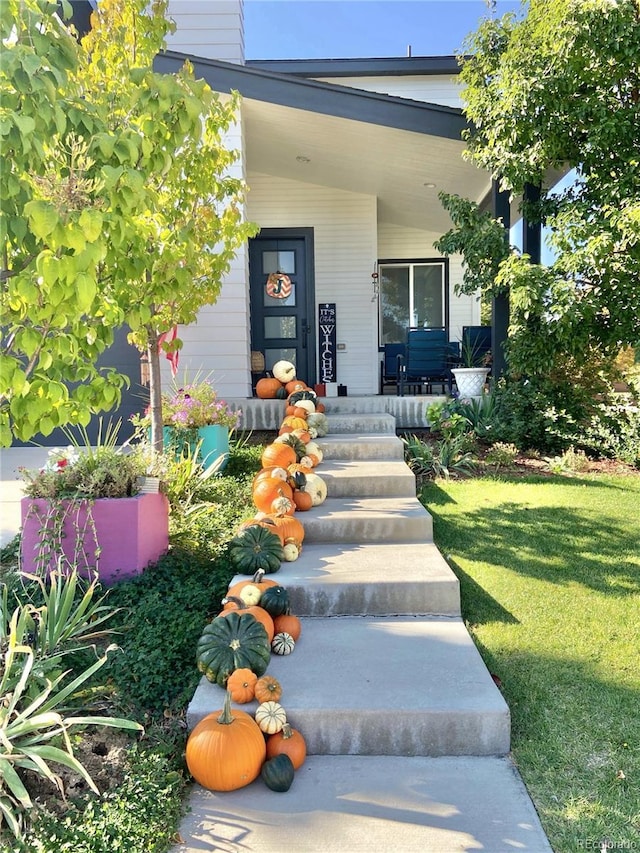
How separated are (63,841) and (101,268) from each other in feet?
6.25

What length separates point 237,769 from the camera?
1.95m

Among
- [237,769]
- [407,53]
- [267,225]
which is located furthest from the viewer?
[407,53]

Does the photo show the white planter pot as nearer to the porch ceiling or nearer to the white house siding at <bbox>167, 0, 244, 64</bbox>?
the porch ceiling

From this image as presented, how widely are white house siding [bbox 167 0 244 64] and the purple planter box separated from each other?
22.7 ft

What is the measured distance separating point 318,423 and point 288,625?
2953 millimetres

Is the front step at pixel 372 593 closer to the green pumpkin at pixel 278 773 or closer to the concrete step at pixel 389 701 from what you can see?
the concrete step at pixel 389 701

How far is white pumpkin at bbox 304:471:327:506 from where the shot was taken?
4102 millimetres

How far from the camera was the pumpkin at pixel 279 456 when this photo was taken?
4.48 m

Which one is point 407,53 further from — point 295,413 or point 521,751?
point 521,751

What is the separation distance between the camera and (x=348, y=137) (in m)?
6.96

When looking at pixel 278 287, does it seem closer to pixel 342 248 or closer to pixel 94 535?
pixel 342 248

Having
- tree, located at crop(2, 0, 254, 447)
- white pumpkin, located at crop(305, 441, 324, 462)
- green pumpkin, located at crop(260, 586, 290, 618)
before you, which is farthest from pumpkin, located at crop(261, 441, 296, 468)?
green pumpkin, located at crop(260, 586, 290, 618)

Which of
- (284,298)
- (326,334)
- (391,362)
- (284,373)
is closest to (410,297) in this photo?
(391,362)

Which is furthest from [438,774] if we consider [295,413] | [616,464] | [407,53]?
[407,53]
